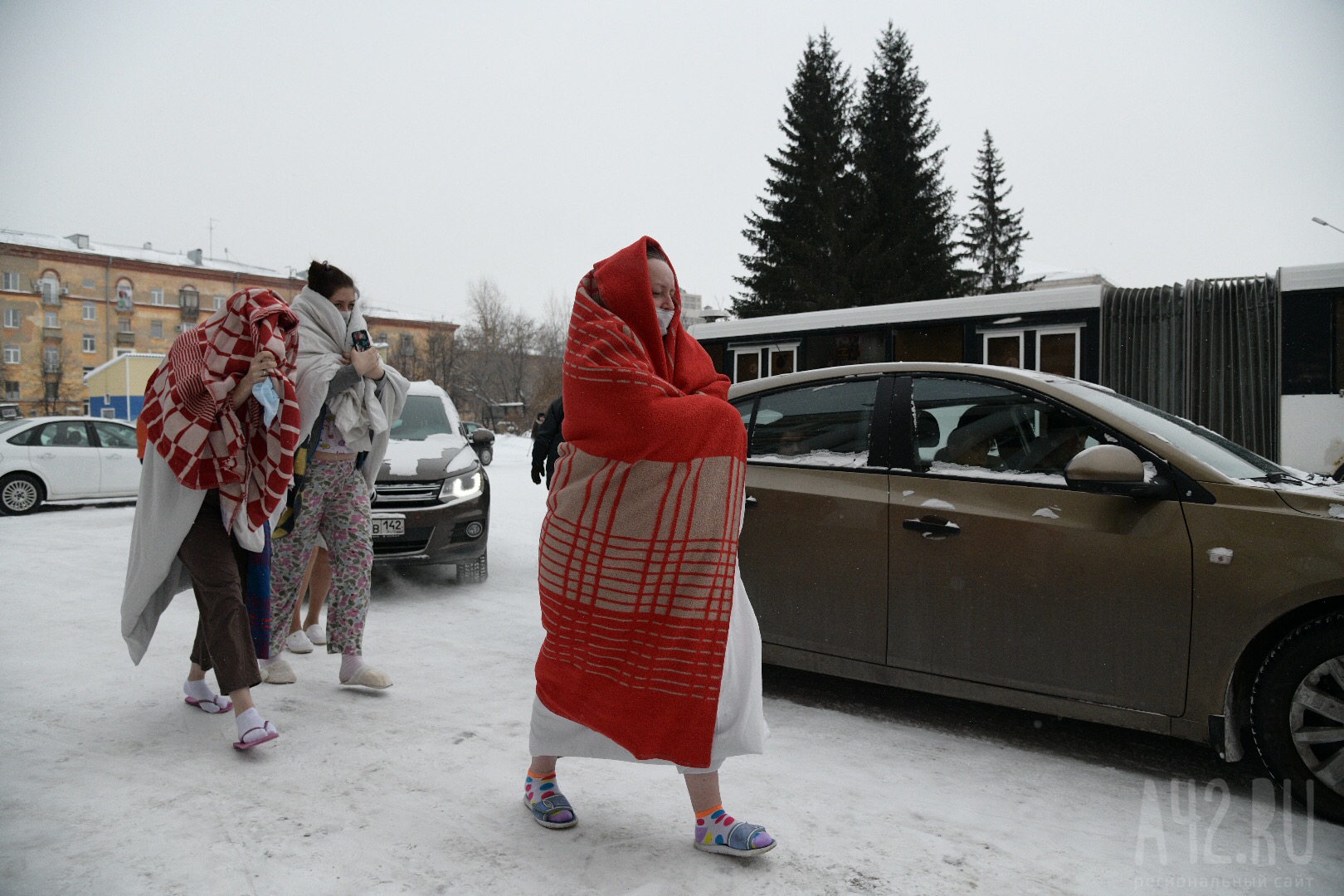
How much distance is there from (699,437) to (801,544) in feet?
5.56

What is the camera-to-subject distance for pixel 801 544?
392cm

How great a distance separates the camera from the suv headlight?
21.7 feet

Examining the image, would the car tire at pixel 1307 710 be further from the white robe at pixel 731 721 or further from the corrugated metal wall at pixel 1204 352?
the corrugated metal wall at pixel 1204 352

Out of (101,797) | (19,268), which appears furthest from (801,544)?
(19,268)

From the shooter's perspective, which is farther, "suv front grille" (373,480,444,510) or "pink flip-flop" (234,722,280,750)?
"suv front grille" (373,480,444,510)

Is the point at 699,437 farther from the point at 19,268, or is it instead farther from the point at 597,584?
the point at 19,268

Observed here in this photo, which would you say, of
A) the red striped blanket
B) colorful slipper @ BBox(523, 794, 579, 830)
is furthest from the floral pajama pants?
the red striped blanket

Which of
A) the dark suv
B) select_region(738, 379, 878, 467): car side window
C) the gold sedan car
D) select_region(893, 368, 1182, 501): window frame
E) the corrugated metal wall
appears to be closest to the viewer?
the gold sedan car

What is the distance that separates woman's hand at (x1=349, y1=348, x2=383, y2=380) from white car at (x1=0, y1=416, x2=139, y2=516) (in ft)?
33.2

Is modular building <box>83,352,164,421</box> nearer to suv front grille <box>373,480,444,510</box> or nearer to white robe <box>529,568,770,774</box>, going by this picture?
suv front grille <box>373,480,444,510</box>

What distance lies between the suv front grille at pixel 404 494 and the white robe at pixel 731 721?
417 centimetres

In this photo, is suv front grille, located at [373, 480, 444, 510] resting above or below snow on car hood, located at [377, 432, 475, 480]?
below

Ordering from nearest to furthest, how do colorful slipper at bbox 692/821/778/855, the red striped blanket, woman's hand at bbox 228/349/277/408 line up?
the red striped blanket < colorful slipper at bbox 692/821/778/855 < woman's hand at bbox 228/349/277/408

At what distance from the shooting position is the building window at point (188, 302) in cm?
7356
